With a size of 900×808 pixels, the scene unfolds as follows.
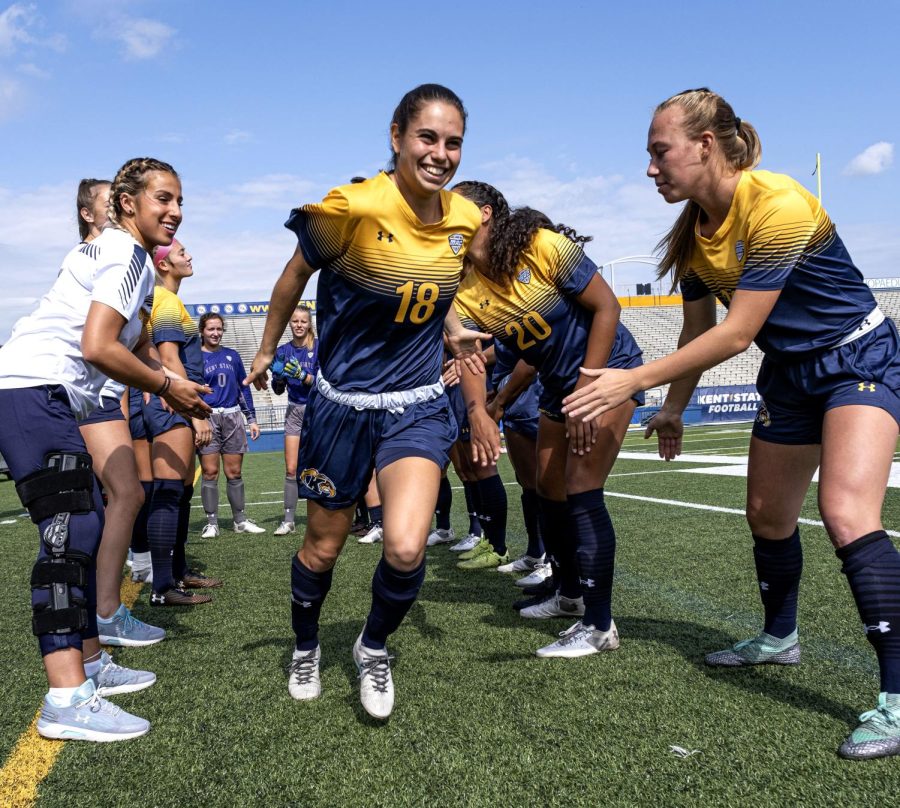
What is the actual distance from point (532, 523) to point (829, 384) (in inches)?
128

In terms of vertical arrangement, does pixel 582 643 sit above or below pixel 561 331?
below

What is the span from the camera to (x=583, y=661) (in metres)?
3.43

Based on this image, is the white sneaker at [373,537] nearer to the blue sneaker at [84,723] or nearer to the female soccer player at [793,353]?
the blue sneaker at [84,723]

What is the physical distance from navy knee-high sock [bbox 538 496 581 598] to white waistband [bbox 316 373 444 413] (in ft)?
4.79

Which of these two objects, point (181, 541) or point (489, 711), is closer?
point (489, 711)

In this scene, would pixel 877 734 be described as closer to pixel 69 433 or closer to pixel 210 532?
pixel 69 433

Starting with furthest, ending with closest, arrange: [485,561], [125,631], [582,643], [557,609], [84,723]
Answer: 1. [485,561]
2. [557,609]
3. [125,631]
4. [582,643]
5. [84,723]

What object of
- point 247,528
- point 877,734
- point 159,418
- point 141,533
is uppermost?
point 159,418

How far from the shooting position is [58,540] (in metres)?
2.82

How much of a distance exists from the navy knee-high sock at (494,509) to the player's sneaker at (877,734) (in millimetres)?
3438

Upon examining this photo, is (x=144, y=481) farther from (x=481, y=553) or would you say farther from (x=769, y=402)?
(x=769, y=402)

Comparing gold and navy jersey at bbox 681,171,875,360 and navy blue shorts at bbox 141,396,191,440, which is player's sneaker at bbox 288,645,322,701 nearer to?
gold and navy jersey at bbox 681,171,875,360

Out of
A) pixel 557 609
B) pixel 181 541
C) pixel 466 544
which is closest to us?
pixel 557 609

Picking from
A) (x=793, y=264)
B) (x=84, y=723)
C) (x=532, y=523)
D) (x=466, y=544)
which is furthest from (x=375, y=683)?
(x=466, y=544)
